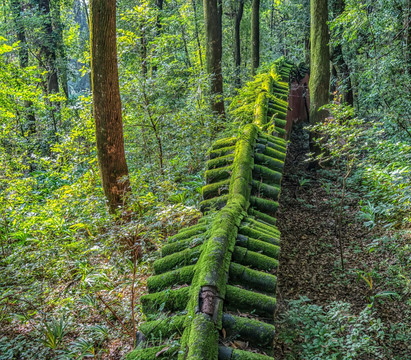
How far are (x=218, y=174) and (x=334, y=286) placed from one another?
2.87 metres

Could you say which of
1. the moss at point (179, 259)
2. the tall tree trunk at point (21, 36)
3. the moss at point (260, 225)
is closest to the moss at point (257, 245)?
A: the moss at point (260, 225)

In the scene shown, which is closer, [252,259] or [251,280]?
[251,280]

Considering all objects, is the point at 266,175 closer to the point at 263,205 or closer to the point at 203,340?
the point at 263,205

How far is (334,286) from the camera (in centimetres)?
498

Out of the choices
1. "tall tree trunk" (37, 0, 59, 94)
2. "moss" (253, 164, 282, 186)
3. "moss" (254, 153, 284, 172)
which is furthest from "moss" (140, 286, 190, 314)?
"tall tree trunk" (37, 0, 59, 94)

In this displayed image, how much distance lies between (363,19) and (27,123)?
12.4 metres

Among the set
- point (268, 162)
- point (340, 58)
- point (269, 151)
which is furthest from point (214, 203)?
point (340, 58)

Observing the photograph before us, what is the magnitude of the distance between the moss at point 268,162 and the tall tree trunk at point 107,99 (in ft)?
7.82

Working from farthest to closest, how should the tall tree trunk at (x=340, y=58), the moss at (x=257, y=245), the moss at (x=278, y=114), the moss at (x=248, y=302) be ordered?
the tall tree trunk at (x=340, y=58) < the moss at (x=278, y=114) < the moss at (x=257, y=245) < the moss at (x=248, y=302)

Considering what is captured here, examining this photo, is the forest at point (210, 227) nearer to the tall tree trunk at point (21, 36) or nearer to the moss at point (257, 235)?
the moss at point (257, 235)

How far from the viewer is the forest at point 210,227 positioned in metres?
2.27

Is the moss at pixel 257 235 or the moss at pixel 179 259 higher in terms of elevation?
the moss at pixel 257 235

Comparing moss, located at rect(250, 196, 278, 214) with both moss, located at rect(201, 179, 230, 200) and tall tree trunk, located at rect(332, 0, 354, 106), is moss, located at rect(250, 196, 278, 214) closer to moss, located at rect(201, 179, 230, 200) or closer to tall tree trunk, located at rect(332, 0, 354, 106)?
moss, located at rect(201, 179, 230, 200)

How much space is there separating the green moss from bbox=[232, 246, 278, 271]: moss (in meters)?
1.64
